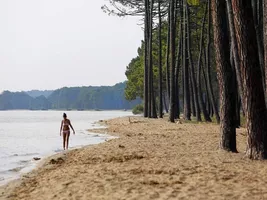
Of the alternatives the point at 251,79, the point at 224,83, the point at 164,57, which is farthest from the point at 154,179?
the point at 164,57

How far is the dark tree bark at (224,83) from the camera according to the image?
501 inches

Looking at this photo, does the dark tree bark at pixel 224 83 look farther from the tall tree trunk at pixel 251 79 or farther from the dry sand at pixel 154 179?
the tall tree trunk at pixel 251 79

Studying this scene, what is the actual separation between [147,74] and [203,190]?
3454 centimetres

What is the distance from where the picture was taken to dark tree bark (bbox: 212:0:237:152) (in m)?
12.7

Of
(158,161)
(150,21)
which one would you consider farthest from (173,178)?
(150,21)

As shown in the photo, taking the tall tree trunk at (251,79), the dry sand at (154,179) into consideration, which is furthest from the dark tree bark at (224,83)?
the tall tree trunk at (251,79)

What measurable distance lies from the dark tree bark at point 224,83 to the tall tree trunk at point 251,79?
4.78 ft

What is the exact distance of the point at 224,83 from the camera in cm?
1284

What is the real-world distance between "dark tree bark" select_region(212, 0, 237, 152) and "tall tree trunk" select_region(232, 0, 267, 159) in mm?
1456

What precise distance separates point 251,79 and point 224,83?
177cm

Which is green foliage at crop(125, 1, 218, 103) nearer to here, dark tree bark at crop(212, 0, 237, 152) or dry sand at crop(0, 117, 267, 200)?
dark tree bark at crop(212, 0, 237, 152)

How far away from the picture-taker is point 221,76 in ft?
42.4

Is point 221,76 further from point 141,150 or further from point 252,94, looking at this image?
point 141,150

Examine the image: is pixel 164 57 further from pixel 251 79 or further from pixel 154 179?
pixel 154 179
